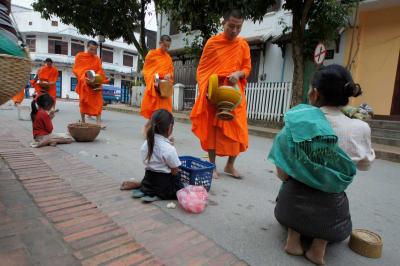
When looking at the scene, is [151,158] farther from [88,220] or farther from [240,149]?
[240,149]

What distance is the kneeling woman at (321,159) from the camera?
1764 millimetres

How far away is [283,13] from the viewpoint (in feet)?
35.9

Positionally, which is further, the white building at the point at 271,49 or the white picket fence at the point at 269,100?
the white building at the point at 271,49

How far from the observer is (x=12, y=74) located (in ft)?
5.81

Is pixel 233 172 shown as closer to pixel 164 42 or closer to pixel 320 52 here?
pixel 164 42

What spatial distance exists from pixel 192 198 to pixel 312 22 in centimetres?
786

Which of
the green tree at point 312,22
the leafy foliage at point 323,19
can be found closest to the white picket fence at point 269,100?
the green tree at point 312,22

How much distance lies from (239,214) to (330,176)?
3.07 ft

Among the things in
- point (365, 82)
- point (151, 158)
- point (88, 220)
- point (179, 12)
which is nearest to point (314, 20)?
point (365, 82)

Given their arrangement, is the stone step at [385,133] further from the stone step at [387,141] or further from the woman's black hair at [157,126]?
the woman's black hair at [157,126]

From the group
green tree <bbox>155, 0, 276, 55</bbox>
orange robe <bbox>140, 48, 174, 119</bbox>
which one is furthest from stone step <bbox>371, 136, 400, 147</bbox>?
orange robe <bbox>140, 48, 174, 119</bbox>

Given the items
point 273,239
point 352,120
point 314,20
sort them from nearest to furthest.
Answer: point 352,120 → point 273,239 → point 314,20

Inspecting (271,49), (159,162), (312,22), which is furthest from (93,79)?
(271,49)

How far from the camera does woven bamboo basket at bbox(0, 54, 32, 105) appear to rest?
1707mm
